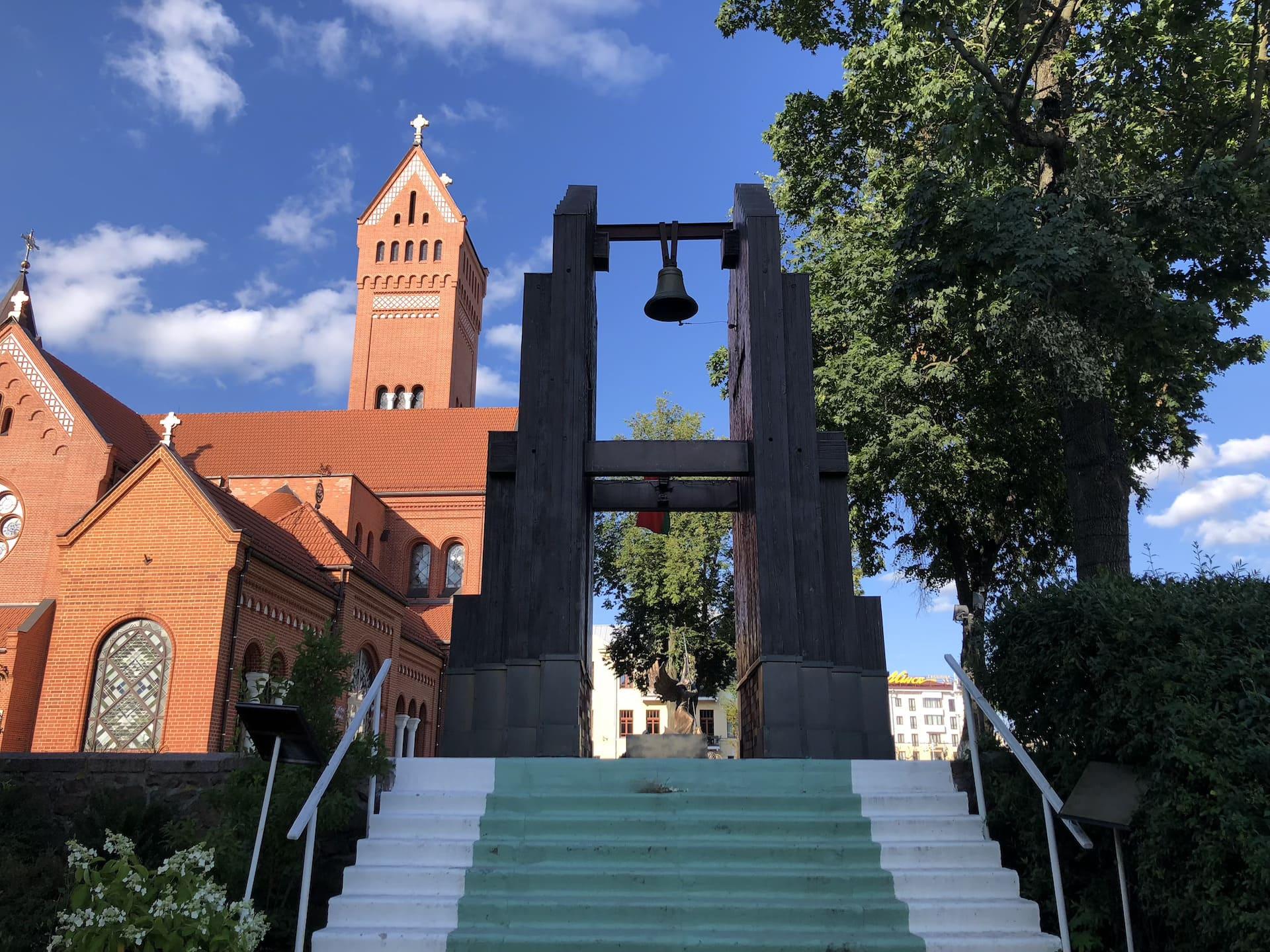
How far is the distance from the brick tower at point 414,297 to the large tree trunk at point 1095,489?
115 feet

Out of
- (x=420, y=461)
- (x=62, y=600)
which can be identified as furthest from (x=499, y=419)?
(x=62, y=600)

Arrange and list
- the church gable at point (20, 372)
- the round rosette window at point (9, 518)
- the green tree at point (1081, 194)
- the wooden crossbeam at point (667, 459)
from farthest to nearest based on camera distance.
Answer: the church gable at point (20, 372)
the round rosette window at point (9, 518)
the green tree at point (1081, 194)
the wooden crossbeam at point (667, 459)

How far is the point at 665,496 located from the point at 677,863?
568 cm

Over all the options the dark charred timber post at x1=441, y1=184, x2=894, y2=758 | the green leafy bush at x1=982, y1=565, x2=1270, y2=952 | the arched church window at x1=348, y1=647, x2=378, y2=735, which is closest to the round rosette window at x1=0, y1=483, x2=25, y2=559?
the arched church window at x1=348, y1=647, x2=378, y2=735

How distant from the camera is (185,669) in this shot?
56.3 ft

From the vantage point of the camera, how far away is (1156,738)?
16.1 feet

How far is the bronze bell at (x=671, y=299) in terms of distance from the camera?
978cm

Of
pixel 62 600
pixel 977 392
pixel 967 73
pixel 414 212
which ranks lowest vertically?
pixel 62 600

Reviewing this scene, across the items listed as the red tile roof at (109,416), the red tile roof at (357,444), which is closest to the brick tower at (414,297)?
the red tile roof at (357,444)

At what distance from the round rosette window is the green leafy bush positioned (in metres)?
23.0

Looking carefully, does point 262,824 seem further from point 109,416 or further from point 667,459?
point 109,416

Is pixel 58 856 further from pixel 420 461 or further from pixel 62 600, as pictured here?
pixel 420 461

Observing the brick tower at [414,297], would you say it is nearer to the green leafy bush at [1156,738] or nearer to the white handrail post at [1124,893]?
A: the green leafy bush at [1156,738]

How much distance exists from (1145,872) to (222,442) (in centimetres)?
3758
